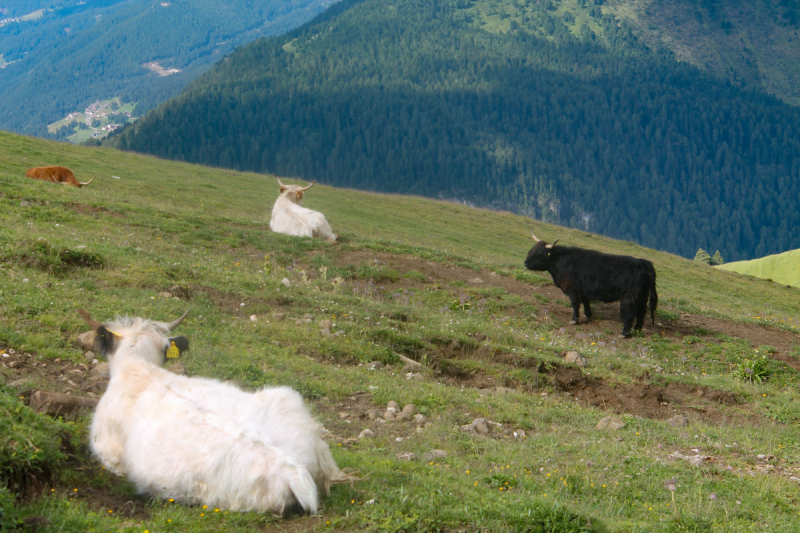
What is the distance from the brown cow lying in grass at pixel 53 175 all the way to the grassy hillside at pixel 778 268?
4806 centimetres

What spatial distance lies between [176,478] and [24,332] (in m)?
4.63

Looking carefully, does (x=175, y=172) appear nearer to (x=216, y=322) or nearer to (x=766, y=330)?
(x=216, y=322)

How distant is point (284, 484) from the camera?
187 inches

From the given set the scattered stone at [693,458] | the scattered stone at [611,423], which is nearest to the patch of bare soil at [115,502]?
the scattered stone at [693,458]

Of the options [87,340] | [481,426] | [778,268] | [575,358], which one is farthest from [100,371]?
[778,268]

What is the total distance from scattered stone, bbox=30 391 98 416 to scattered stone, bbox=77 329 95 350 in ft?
6.49

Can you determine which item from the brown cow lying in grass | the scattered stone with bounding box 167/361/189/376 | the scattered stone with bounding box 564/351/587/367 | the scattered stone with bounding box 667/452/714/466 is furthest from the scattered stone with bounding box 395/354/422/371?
the brown cow lying in grass

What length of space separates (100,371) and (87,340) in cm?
73

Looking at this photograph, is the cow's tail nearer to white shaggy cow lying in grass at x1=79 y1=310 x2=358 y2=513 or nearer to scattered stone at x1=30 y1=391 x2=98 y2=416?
white shaggy cow lying in grass at x1=79 y1=310 x2=358 y2=513

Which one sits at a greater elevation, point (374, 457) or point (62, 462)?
point (62, 462)

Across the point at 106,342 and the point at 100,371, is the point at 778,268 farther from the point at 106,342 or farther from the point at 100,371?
the point at 106,342

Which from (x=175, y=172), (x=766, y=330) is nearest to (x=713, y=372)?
(x=766, y=330)

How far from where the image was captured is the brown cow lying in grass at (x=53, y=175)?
22.4 meters

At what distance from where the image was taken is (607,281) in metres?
16.1
